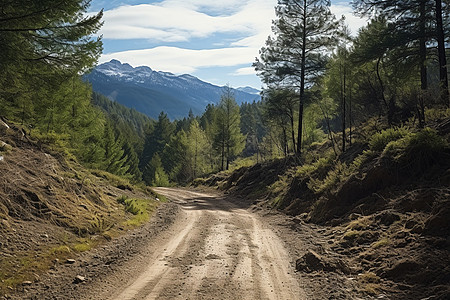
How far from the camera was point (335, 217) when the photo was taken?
1087cm

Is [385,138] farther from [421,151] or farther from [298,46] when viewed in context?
[298,46]

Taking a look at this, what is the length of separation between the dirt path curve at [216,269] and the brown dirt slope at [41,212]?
2042 mm

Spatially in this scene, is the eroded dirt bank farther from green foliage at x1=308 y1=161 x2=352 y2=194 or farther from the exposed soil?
green foliage at x1=308 y1=161 x2=352 y2=194

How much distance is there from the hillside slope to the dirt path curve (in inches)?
39.4

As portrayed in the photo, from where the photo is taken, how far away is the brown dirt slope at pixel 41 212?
6578 millimetres

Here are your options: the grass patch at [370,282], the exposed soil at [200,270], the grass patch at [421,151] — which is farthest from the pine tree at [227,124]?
the grass patch at [370,282]

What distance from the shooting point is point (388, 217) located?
27.1 ft

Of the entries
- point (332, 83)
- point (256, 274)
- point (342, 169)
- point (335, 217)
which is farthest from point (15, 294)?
point (332, 83)

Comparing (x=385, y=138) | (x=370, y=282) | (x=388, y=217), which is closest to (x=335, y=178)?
(x=385, y=138)

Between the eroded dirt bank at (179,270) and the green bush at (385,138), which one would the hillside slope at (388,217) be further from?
the eroded dirt bank at (179,270)

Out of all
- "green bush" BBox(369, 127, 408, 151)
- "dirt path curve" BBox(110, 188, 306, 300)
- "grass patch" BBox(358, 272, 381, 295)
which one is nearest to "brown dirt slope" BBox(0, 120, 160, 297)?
"dirt path curve" BBox(110, 188, 306, 300)

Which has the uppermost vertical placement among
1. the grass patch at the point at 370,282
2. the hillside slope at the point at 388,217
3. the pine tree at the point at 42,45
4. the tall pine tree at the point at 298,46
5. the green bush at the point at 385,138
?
the tall pine tree at the point at 298,46

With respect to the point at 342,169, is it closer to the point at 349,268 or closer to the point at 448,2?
the point at 349,268

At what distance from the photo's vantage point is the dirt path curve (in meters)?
5.77
